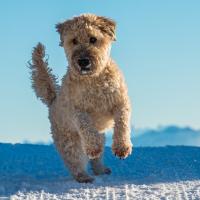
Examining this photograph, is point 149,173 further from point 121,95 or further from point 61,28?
point 61,28

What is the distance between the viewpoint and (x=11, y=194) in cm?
816

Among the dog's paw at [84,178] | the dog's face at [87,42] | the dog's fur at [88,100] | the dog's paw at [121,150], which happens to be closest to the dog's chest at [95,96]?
the dog's fur at [88,100]

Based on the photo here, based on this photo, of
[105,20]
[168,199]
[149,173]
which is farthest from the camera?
[149,173]

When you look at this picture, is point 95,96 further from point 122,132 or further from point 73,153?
point 73,153

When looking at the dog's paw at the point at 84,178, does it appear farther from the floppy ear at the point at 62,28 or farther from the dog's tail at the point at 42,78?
the floppy ear at the point at 62,28

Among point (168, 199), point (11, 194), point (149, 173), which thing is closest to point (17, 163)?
point (149, 173)

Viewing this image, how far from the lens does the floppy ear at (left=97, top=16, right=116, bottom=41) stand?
8281 millimetres

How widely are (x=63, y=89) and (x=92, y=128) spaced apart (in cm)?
65

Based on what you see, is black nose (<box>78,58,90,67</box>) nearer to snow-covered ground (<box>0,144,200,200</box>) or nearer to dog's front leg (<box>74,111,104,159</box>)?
dog's front leg (<box>74,111,104,159</box>)

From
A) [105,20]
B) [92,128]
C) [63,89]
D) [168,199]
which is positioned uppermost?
[105,20]

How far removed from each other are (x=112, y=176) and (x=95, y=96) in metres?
1.34

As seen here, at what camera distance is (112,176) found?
930 cm

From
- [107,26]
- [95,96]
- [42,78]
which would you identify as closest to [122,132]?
[95,96]

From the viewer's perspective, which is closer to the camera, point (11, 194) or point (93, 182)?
point (11, 194)
